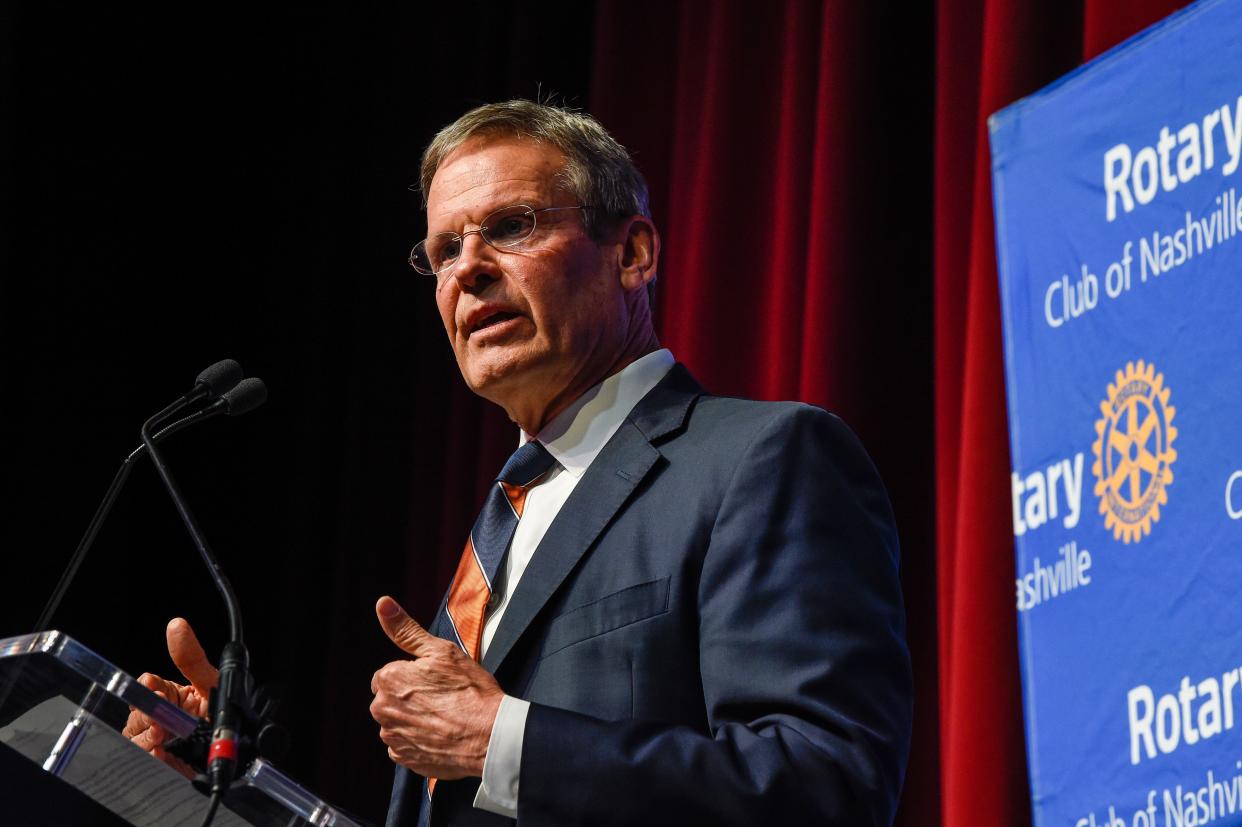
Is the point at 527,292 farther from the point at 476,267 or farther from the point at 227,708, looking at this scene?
the point at 227,708

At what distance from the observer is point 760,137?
12.8 ft

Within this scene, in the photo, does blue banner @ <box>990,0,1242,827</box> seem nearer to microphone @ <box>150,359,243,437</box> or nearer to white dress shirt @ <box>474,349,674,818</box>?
white dress shirt @ <box>474,349,674,818</box>

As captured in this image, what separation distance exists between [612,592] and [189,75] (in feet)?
11.4

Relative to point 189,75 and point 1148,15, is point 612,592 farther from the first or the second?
point 189,75

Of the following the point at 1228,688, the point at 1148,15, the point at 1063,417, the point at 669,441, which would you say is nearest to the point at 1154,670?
the point at 1228,688

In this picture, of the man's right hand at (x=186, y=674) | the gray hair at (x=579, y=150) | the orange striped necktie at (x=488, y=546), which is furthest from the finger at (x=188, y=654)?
the gray hair at (x=579, y=150)

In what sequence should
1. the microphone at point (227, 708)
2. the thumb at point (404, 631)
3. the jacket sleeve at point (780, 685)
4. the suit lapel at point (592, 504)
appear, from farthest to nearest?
the suit lapel at point (592, 504), the thumb at point (404, 631), the jacket sleeve at point (780, 685), the microphone at point (227, 708)

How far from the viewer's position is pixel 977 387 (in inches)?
120

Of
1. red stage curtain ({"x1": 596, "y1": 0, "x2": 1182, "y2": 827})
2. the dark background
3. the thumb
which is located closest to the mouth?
the thumb

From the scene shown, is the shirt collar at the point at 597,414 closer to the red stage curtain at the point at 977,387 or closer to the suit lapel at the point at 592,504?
Answer: the suit lapel at the point at 592,504

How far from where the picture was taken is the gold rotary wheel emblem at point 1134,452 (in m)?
2.32

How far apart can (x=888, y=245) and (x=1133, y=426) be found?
1.21 metres

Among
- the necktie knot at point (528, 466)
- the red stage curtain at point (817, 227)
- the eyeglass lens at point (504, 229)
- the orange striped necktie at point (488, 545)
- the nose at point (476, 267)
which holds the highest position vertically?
the red stage curtain at point (817, 227)

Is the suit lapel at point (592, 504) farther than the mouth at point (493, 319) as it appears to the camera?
No
